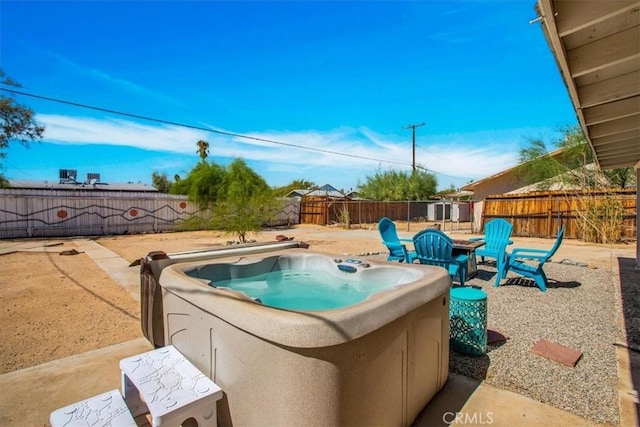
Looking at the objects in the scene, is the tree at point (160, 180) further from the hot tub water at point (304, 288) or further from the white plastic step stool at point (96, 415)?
the white plastic step stool at point (96, 415)

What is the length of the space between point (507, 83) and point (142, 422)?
547 inches

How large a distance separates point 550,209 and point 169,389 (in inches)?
566

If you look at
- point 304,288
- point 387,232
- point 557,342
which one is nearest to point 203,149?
point 387,232

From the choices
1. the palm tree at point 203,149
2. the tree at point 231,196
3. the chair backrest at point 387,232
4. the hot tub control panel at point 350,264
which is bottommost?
the hot tub control panel at point 350,264

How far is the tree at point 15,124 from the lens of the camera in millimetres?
14328

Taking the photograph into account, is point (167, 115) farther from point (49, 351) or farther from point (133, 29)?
point (49, 351)

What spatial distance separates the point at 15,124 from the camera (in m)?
14.6

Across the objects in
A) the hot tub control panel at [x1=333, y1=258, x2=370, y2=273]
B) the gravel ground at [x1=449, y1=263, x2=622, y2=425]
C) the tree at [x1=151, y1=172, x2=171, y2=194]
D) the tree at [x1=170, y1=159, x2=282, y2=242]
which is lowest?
the gravel ground at [x1=449, y1=263, x2=622, y2=425]

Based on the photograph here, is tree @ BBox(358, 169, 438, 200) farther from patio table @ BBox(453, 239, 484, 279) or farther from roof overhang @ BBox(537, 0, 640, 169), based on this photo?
roof overhang @ BBox(537, 0, 640, 169)

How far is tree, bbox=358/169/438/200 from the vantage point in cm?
2767

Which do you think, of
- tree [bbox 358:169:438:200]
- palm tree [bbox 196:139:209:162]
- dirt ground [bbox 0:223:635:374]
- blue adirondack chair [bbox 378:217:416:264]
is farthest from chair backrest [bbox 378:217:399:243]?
palm tree [bbox 196:139:209:162]

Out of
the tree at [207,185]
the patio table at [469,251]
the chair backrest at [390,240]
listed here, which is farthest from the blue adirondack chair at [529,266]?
the tree at [207,185]

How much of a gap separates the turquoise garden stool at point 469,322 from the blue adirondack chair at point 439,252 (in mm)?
2026

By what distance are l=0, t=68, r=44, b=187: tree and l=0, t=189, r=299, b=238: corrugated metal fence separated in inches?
97.3
